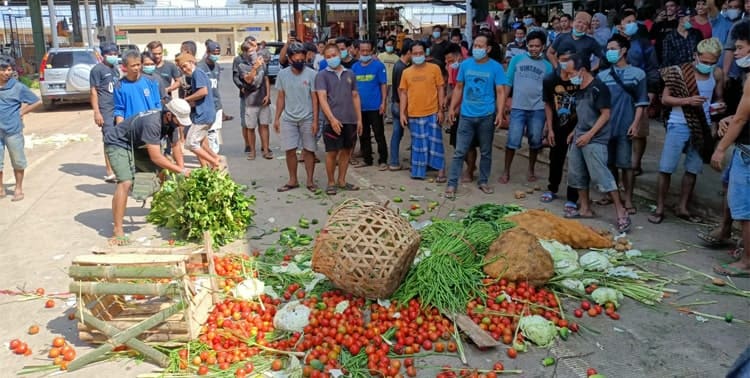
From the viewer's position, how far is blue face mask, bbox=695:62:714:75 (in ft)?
21.3

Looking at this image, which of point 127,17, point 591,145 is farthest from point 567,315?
point 127,17

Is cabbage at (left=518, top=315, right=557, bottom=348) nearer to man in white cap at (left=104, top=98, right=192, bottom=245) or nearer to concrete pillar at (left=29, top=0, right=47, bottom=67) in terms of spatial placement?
man in white cap at (left=104, top=98, right=192, bottom=245)

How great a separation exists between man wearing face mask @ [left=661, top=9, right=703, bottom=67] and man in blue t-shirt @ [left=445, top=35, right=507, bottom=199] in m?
2.55

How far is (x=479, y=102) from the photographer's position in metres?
8.23

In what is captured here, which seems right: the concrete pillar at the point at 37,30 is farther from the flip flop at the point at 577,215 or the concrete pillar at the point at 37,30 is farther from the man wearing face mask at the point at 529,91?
the flip flop at the point at 577,215

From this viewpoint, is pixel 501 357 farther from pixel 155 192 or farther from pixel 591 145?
pixel 155 192

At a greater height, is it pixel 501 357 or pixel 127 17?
pixel 127 17

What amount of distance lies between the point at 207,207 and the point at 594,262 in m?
3.82

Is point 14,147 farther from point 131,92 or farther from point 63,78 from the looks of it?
point 63,78

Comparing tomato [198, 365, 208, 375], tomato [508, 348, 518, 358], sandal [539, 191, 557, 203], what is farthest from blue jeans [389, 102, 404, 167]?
tomato [198, 365, 208, 375]

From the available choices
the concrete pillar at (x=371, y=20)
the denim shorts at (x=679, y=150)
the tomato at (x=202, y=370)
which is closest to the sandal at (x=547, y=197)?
the denim shorts at (x=679, y=150)

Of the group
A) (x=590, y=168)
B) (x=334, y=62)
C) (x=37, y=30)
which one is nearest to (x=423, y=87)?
(x=334, y=62)

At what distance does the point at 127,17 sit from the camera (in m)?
63.8

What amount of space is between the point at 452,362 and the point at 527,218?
91.6 inches
